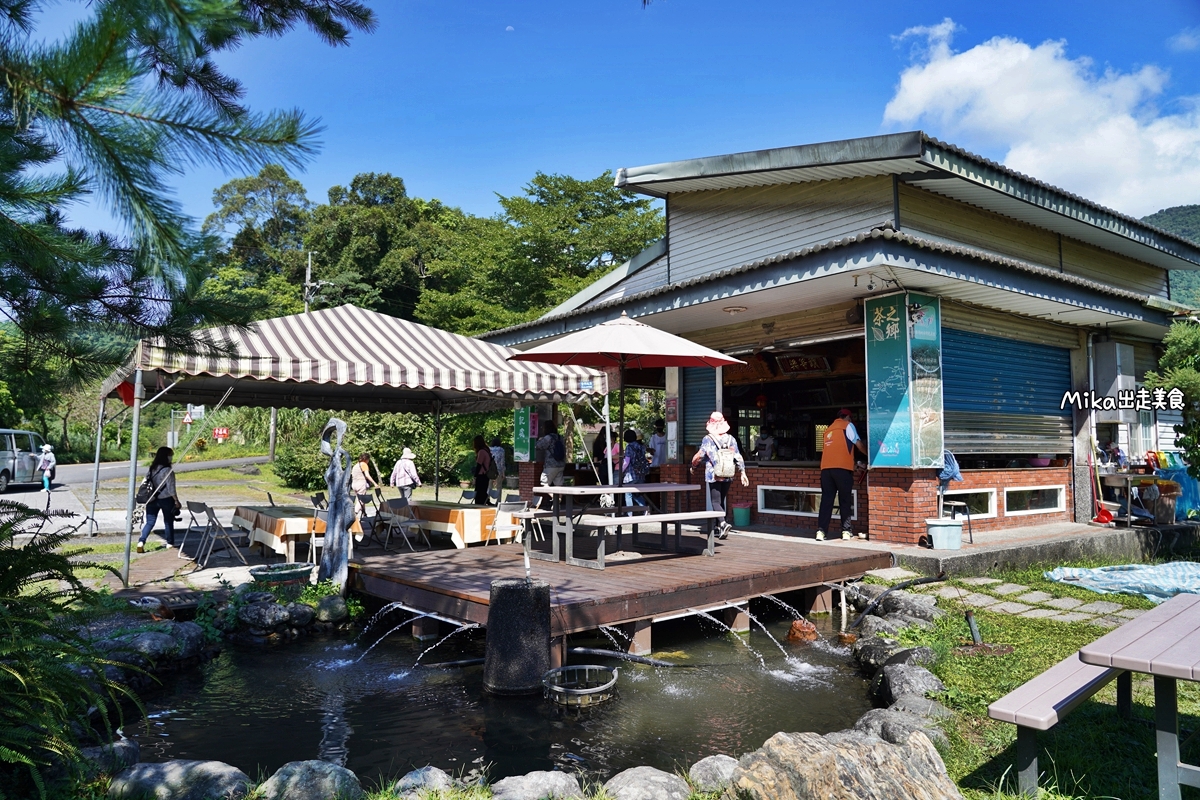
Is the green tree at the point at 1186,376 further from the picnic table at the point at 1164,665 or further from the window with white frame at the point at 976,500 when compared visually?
the picnic table at the point at 1164,665

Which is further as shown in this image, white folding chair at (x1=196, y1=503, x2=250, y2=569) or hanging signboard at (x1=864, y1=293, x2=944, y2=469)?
hanging signboard at (x1=864, y1=293, x2=944, y2=469)

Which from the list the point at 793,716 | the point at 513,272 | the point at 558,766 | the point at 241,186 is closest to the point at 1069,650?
the point at 793,716

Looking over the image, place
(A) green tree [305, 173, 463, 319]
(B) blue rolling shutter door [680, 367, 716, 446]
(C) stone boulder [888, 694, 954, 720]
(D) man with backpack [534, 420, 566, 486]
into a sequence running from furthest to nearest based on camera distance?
(A) green tree [305, 173, 463, 319] < (D) man with backpack [534, 420, 566, 486] < (B) blue rolling shutter door [680, 367, 716, 446] < (C) stone boulder [888, 694, 954, 720]

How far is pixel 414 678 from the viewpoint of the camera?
5.91m

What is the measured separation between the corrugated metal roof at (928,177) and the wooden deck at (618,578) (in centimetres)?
454

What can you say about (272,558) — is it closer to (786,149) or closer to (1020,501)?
(786,149)

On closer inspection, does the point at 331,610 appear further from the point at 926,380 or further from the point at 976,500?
the point at 976,500

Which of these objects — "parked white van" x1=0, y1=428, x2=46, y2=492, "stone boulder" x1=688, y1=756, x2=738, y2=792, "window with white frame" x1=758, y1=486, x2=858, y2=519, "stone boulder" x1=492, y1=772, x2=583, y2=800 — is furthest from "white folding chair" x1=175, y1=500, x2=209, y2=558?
"parked white van" x1=0, y1=428, x2=46, y2=492

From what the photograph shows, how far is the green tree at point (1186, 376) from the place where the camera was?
8.25 m

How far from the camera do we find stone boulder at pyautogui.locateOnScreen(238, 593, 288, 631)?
701 centimetres

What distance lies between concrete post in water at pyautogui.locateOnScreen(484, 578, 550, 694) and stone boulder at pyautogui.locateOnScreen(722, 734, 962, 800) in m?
2.32

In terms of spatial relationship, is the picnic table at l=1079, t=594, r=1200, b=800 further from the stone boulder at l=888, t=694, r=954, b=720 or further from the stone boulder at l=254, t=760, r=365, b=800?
the stone boulder at l=254, t=760, r=365, b=800

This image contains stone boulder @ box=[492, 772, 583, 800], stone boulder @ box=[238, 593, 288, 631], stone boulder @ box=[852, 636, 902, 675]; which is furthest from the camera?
stone boulder @ box=[238, 593, 288, 631]

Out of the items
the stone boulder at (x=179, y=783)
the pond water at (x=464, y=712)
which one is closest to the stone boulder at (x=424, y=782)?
the pond water at (x=464, y=712)
